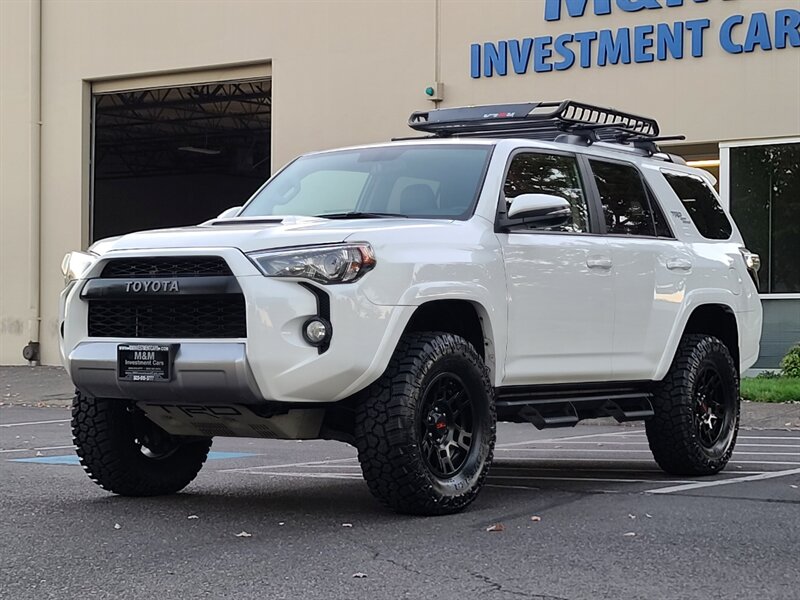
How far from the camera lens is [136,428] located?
24.5 feet

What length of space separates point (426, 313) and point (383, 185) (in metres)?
1.04

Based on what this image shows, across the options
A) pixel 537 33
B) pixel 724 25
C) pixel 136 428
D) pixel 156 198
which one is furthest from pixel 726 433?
pixel 156 198

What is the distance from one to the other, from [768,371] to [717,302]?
9289mm

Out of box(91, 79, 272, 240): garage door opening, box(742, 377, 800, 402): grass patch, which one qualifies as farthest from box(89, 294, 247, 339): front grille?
box(91, 79, 272, 240): garage door opening

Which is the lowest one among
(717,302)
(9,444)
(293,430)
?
(9,444)

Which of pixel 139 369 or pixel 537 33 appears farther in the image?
pixel 537 33

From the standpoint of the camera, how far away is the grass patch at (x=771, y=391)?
50.4ft

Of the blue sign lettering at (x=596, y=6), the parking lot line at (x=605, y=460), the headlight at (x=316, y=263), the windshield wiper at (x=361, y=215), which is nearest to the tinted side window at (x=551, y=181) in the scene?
the windshield wiper at (x=361, y=215)

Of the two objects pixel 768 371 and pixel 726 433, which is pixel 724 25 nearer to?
pixel 768 371

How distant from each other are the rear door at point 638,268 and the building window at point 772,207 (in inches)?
388

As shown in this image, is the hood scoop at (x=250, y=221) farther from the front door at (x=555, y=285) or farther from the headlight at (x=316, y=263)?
the front door at (x=555, y=285)

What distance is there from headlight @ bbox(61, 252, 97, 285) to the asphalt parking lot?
124 centimetres

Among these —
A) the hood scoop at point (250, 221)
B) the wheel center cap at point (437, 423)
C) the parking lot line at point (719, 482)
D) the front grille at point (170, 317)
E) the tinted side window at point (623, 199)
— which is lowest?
the parking lot line at point (719, 482)

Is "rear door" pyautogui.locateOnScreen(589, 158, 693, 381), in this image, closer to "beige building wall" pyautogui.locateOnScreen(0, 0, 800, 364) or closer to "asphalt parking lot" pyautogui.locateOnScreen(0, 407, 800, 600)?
"asphalt parking lot" pyautogui.locateOnScreen(0, 407, 800, 600)
